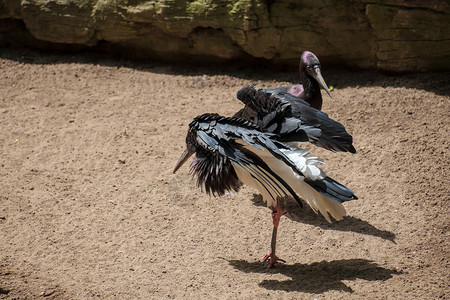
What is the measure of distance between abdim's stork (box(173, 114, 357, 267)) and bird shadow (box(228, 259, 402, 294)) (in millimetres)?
179

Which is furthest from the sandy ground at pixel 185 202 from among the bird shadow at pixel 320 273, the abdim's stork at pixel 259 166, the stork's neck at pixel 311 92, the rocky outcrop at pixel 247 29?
the stork's neck at pixel 311 92

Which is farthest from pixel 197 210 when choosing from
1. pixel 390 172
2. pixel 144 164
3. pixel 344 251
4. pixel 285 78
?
pixel 285 78

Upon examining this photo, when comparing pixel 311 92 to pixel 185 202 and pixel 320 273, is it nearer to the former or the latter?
pixel 185 202

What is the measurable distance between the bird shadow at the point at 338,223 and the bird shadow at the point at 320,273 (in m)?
0.44

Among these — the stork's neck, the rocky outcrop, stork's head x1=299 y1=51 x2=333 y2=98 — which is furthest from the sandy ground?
stork's head x1=299 y1=51 x2=333 y2=98

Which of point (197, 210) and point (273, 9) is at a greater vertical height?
point (273, 9)

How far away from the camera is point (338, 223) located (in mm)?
5188

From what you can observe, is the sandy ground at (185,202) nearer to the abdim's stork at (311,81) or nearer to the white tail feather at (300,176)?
the white tail feather at (300,176)

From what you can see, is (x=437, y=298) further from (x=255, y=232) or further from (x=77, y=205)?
(x=77, y=205)

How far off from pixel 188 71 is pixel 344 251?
424 centimetres

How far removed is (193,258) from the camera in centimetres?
476

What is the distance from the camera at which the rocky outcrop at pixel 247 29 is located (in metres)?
7.07

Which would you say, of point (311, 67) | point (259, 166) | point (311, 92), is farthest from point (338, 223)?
point (311, 67)

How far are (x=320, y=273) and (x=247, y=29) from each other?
406 centimetres
